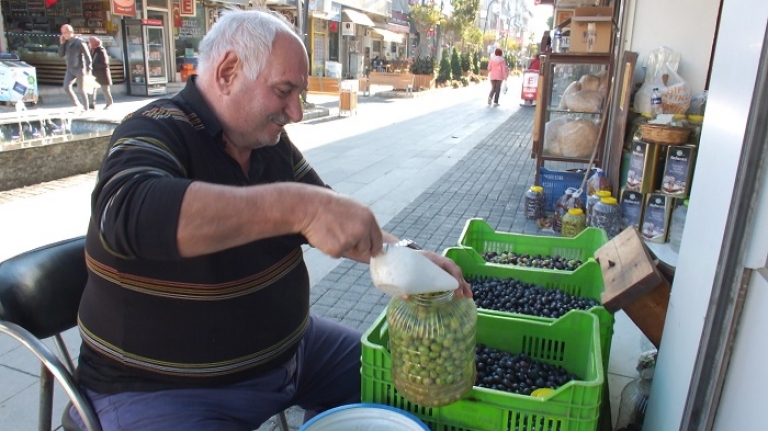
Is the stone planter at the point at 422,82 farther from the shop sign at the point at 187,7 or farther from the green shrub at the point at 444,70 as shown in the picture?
the shop sign at the point at 187,7

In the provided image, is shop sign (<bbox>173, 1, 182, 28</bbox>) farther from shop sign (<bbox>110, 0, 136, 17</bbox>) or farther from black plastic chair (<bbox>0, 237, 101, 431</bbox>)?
black plastic chair (<bbox>0, 237, 101, 431</bbox>)

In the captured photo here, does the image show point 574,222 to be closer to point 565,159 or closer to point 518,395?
point 565,159

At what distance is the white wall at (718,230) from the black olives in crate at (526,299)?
2.00 ft

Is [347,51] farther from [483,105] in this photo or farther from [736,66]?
[736,66]

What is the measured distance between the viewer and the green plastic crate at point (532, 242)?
3070 mm

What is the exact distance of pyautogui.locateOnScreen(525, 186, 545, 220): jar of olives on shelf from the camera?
589 centimetres

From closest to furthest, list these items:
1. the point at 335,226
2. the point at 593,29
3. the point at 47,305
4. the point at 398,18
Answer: the point at 335,226, the point at 47,305, the point at 593,29, the point at 398,18

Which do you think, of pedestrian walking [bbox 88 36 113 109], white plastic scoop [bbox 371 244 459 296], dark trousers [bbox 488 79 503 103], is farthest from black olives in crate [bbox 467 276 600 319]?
dark trousers [bbox 488 79 503 103]

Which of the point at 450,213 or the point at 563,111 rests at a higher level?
the point at 563,111

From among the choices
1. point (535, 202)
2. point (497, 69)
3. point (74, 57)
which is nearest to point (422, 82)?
point (497, 69)

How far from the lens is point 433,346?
1.47 metres

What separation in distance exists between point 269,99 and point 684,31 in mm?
5116

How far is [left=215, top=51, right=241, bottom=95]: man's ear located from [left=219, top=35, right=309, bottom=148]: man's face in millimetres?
15

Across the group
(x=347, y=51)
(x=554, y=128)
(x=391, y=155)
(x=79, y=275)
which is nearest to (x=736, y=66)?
(x=79, y=275)
